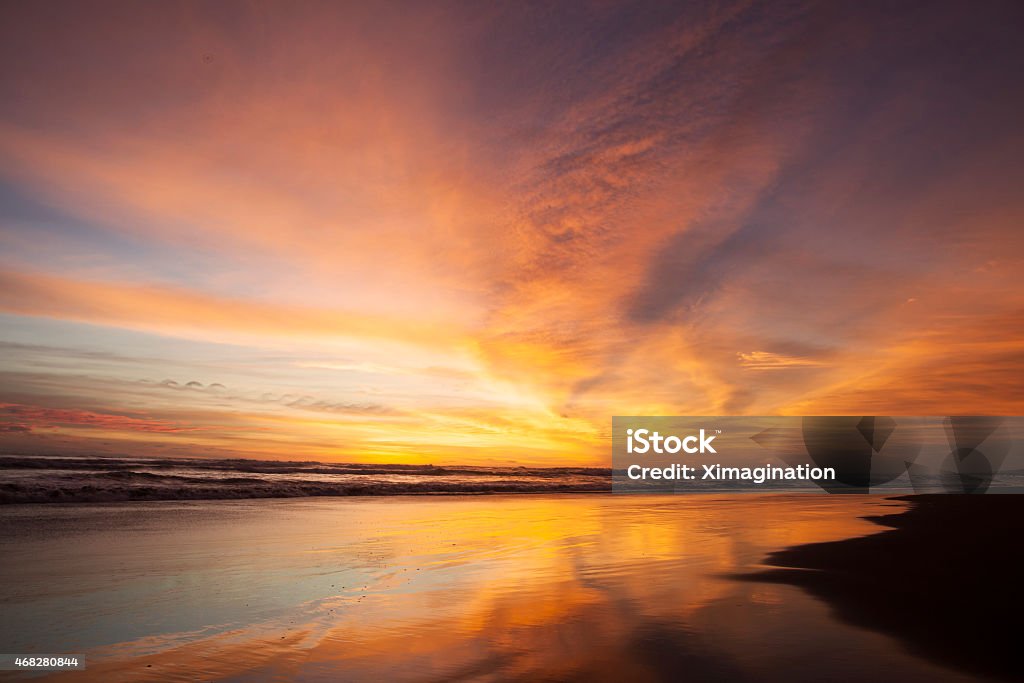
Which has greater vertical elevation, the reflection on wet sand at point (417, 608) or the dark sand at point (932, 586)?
the dark sand at point (932, 586)

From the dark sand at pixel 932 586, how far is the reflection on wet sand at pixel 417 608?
1.58ft

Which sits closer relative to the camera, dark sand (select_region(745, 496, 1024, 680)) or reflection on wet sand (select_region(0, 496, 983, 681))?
reflection on wet sand (select_region(0, 496, 983, 681))

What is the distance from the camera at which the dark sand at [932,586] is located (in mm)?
6312

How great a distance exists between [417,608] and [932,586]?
25.8ft

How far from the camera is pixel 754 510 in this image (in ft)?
77.7

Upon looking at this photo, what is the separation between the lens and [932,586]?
9.16 metres

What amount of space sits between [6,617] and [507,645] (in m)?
6.08

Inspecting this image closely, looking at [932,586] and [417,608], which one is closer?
[417,608]

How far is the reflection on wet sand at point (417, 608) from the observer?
18.5 ft

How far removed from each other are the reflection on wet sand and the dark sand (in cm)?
48

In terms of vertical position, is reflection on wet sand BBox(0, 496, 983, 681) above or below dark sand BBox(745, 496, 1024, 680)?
below

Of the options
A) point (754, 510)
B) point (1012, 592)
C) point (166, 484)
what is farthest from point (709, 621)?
A: point (166, 484)

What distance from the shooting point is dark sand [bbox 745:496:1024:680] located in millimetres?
6312

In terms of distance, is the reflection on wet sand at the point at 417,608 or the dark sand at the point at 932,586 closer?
the reflection on wet sand at the point at 417,608
